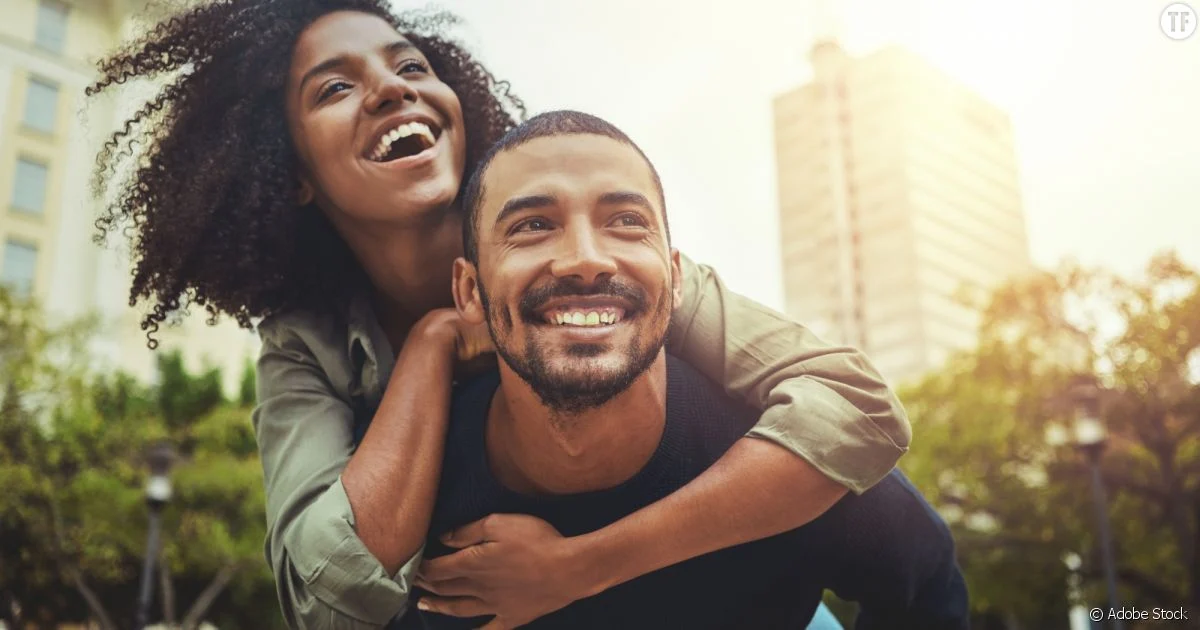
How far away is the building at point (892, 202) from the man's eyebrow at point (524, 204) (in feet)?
232

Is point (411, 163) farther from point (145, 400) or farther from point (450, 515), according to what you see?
point (145, 400)

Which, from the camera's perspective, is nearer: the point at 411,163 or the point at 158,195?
the point at 411,163

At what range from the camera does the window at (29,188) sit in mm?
29395

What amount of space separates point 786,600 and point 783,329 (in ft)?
1.78

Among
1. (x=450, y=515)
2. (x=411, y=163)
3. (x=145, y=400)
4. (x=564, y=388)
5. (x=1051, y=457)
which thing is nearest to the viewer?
(x=564, y=388)

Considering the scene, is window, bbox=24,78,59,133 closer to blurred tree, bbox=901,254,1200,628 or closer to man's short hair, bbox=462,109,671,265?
blurred tree, bbox=901,254,1200,628

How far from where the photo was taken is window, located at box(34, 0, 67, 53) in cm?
3062

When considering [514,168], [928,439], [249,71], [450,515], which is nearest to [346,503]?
[450,515]

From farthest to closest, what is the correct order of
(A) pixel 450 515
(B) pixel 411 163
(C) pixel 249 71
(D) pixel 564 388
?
(C) pixel 249 71, (B) pixel 411 163, (A) pixel 450 515, (D) pixel 564 388

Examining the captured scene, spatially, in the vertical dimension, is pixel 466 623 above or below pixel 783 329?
below

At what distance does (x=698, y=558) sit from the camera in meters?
2.12

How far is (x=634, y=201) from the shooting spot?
6.45 feet

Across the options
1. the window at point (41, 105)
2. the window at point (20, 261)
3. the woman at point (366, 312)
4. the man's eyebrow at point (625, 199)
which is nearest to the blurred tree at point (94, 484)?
the window at point (20, 261)

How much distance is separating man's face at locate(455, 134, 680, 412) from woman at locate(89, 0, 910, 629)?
277mm
